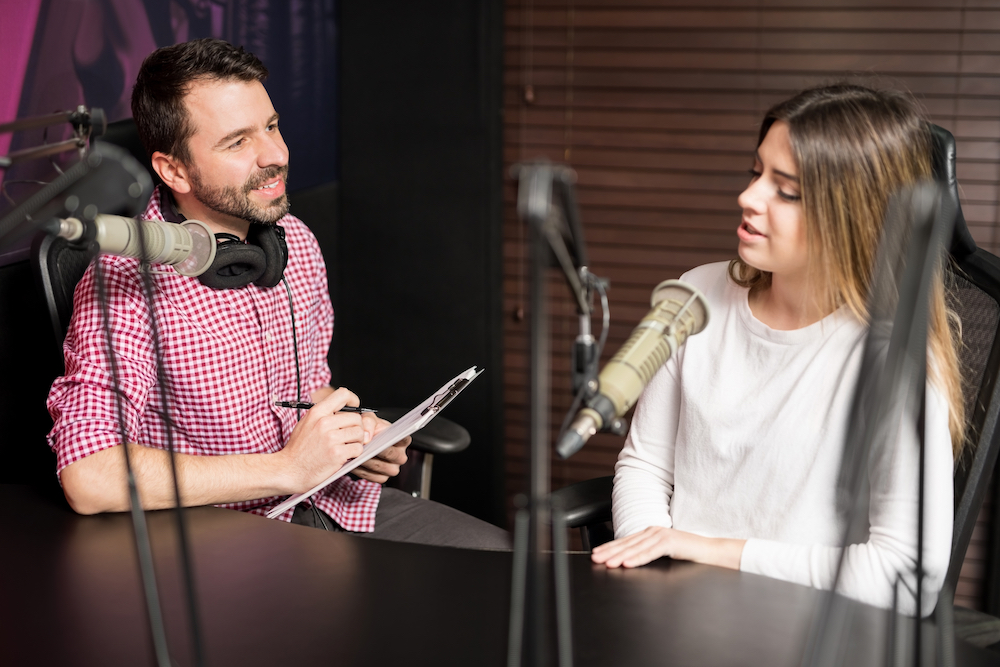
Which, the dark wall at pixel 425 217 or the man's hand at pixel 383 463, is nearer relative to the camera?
the man's hand at pixel 383 463

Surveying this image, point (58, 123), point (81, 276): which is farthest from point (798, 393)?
point (81, 276)

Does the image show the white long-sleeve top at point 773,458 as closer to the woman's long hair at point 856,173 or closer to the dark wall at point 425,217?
the woman's long hair at point 856,173

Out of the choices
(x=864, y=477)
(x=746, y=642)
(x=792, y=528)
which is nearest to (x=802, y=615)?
(x=746, y=642)

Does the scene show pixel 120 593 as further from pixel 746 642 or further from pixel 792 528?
pixel 792 528

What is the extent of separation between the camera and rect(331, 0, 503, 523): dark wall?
8.69 ft

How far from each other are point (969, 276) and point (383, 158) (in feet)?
5.99

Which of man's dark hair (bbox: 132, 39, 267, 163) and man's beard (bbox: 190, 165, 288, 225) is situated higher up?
man's dark hair (bbox: 132, 39, 267, 163)

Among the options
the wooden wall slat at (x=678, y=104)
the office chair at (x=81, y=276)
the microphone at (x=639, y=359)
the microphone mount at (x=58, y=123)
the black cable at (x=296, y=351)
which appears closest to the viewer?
the microphone at (x=639, y=359)

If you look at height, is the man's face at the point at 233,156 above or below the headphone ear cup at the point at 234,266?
above

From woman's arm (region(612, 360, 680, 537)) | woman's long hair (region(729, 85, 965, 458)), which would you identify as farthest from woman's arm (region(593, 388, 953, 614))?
woman's arm (region(612, 360, 680, 537))

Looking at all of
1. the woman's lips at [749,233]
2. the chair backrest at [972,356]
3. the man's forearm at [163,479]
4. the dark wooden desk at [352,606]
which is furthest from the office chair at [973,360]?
the man's forearm at [163,479]

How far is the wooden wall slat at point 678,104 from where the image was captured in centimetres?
238

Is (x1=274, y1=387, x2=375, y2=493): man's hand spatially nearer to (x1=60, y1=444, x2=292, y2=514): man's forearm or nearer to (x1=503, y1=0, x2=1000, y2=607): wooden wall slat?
(x1=60, y1=444, x2=292, y2=514): man's forearm

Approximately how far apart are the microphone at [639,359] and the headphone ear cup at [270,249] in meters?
Result: 1.02
